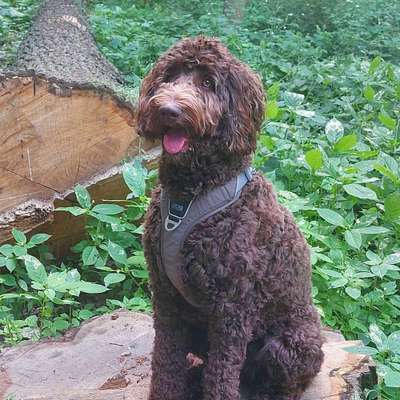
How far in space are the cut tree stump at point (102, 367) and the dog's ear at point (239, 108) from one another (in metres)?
1.31

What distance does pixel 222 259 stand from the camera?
9.02ft

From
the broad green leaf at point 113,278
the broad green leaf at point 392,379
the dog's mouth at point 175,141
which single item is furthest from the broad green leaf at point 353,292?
the dog's mouth at point 175,141

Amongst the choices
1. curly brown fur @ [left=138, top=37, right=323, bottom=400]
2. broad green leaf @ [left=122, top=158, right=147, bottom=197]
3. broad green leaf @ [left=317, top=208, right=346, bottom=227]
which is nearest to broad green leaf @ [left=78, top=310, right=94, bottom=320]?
broad green leaf @ [left=122, top=158, right=147, bottom=197]

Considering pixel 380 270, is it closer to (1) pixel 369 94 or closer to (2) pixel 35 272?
(2) pixel 35 272

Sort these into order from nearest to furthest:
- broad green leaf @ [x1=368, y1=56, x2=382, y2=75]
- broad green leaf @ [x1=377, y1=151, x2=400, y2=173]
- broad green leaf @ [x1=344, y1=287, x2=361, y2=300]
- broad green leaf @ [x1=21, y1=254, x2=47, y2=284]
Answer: broad green leaf @ [x1=21, y1=254, x2=47, y2=284], broad green leaf @ [x1=344, y1=287, x2=361, y2=300], broad green leaf @ [x1=377, y1=151, x2=400, y2=173], broad green leaf @ [x1=368, y1=56, x2=382, y2=75]

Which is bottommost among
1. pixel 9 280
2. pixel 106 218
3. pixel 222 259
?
pixel 9 280

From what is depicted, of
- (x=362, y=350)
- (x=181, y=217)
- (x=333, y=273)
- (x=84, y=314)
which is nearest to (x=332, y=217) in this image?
(x=333, y=273)

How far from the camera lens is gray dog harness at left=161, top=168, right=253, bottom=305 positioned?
2.75 meters

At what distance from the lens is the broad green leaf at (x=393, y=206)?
14.5 feet

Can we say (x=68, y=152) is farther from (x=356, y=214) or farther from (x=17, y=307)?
(x=356, y=214)

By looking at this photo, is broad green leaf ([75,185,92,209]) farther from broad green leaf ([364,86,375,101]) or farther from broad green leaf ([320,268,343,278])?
broad green leaf ([364,86,375,101])

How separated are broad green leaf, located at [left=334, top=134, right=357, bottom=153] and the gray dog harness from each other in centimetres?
213

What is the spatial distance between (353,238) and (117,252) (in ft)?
4.54

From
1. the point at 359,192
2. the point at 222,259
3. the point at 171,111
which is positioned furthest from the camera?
the point at 359,192
